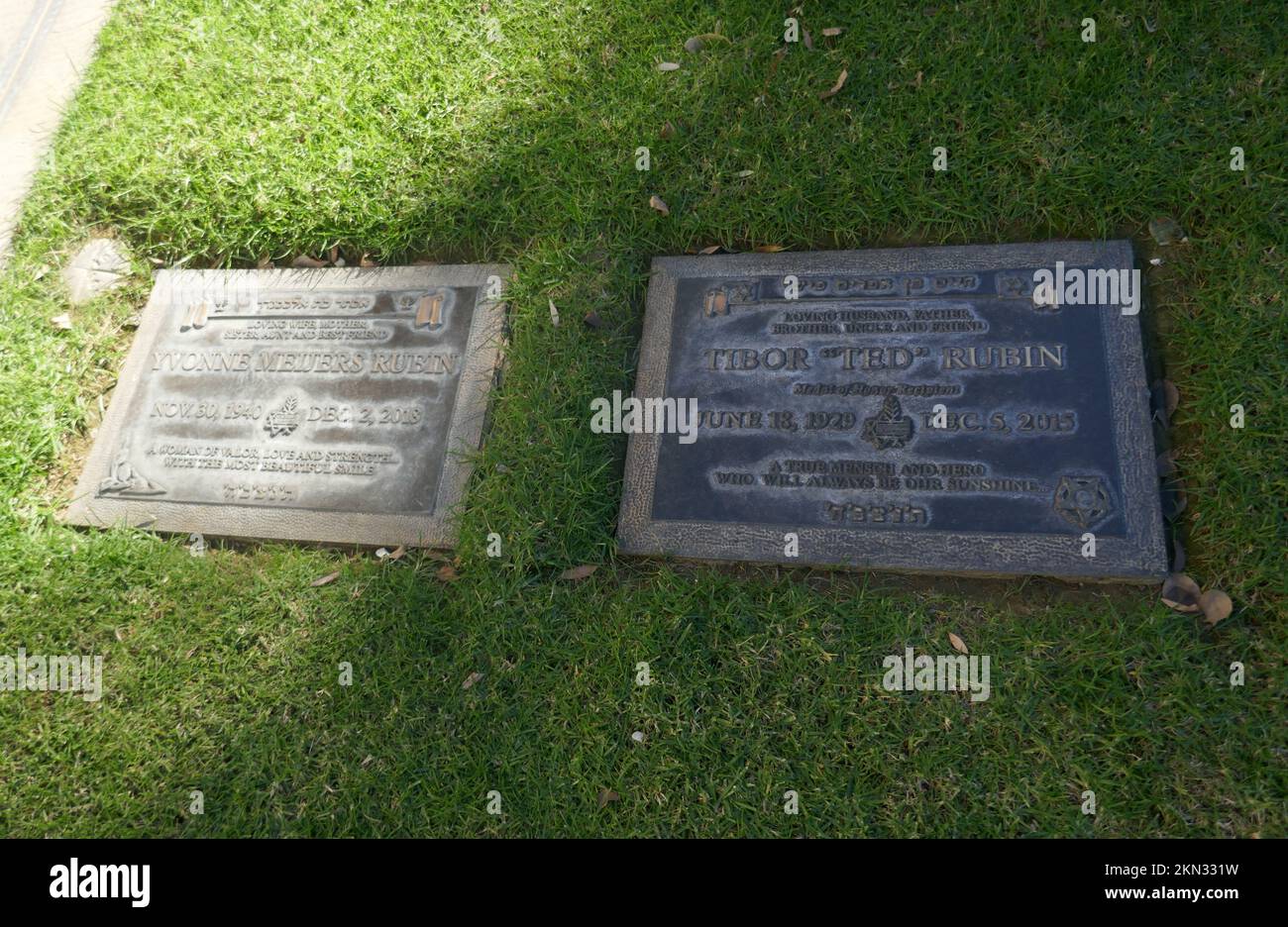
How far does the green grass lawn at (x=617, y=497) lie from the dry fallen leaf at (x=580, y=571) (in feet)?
0.07

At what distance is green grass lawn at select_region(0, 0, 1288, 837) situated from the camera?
7.16 ft

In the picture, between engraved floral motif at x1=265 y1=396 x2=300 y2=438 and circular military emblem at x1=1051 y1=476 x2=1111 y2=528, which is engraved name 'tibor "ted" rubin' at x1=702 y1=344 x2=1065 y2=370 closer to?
circular military emblem at x1=1051 y1=476 x2=1111 y2=528

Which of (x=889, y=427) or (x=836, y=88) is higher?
(x=836, y=88)

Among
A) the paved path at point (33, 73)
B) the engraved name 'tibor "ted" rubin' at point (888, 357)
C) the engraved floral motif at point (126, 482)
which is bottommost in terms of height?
the engraved floral motif at point (126, 482)

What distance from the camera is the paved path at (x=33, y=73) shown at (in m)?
3.82

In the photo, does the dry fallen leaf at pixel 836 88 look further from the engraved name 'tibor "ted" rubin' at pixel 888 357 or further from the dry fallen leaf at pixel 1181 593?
the dry fallen leaf at pixel 1181 593

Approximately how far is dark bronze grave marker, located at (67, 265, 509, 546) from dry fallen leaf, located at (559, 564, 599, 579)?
0.43m

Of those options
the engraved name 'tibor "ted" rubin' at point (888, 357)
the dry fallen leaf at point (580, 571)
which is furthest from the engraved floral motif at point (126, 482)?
the engraved name 'tibor "ted" rubin' at point (888, 357)

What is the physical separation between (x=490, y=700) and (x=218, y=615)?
109cm

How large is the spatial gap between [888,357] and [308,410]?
2.14 metres

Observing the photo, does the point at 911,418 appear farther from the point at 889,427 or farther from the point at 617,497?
the point at 617,497

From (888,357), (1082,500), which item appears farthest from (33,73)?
(1082,500)

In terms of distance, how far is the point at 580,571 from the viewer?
2572 millimetres
